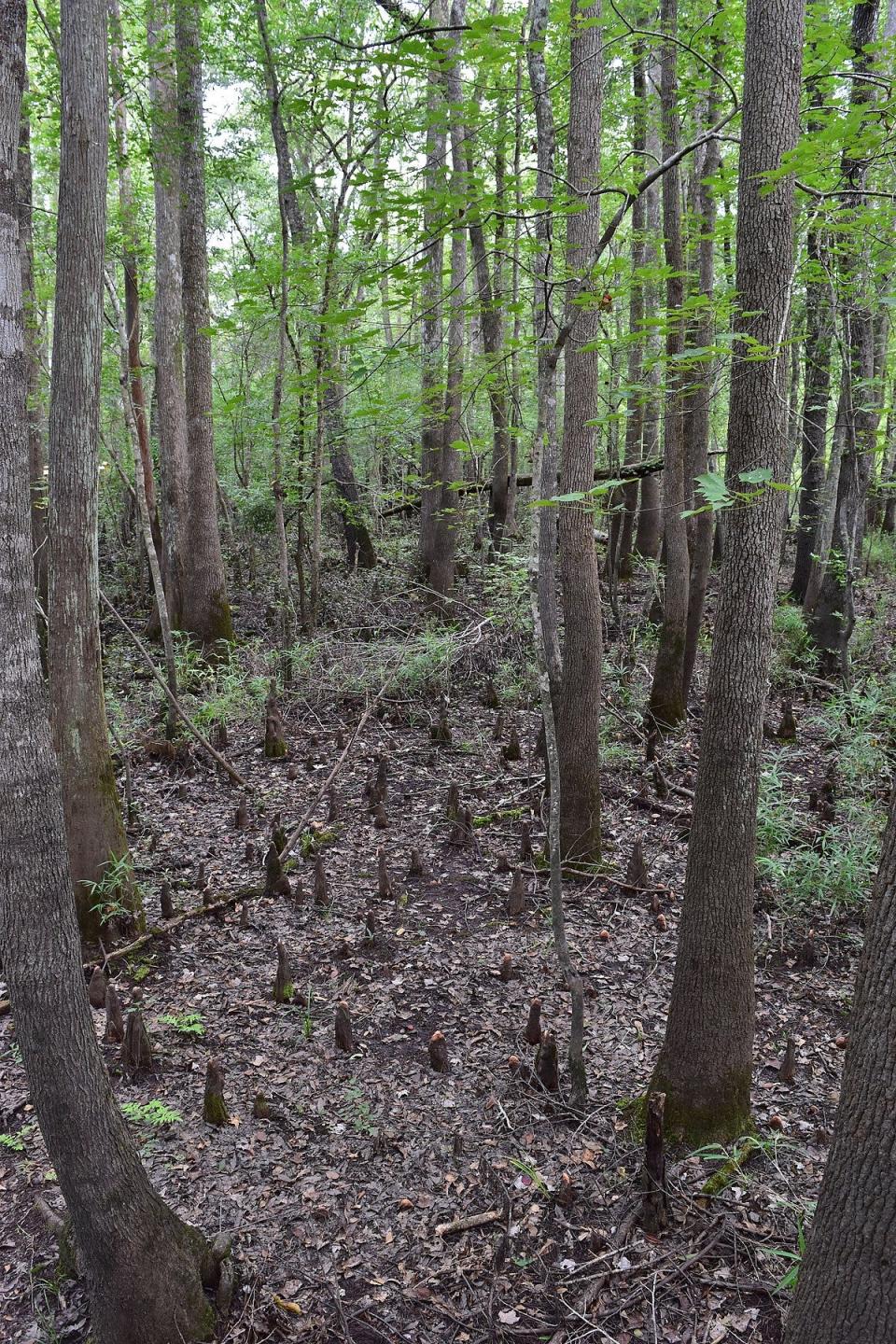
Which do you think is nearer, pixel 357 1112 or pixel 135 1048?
pixel 357 1112

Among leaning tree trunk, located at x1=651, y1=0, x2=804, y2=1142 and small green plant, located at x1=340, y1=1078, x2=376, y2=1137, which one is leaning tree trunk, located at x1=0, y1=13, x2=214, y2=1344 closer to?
small green plant, located at x1=340, y1=1078, x2=376, y2=1137

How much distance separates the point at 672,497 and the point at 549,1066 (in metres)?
5.89

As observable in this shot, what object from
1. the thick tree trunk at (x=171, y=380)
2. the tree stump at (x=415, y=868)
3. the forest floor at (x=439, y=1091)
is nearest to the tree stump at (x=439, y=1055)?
the forest floor at (x=439, y=1091)

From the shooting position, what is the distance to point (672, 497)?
8.20 meters

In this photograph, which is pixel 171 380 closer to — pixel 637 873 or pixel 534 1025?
pixel 637 873

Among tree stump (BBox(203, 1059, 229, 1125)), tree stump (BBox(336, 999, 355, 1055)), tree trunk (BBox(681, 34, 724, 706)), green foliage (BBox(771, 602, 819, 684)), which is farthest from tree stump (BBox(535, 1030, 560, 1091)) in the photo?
green foliage (BBox(771, 602, 819, 684))

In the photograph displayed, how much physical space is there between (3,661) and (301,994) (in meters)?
3.37

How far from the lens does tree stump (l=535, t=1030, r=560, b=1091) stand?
163 inches

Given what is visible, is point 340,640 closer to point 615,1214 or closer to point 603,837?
point 603,837

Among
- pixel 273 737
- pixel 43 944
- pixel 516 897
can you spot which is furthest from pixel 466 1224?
pixel 273 737

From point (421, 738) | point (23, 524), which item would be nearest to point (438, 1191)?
point (23, 524)

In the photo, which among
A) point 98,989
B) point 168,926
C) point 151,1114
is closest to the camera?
point 151,1114

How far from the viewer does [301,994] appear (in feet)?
16.9

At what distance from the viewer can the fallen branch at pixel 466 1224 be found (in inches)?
137
